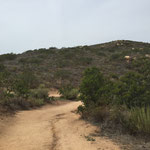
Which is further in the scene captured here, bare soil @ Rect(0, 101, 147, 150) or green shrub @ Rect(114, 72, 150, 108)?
green shrub @ Rect(114, 72, 150, 108)

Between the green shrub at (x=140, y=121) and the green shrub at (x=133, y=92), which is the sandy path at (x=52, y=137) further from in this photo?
the green shrub at (x=133, y=92)

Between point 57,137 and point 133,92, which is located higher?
point 133,92

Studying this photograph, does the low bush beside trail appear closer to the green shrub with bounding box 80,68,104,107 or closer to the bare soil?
the green shrub with bounding box 80,68,104,107

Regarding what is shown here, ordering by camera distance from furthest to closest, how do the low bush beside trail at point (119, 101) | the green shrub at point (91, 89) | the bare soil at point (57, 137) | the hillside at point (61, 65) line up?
the hillside at point (61, 65) → the green shrub at point (91, 89) → the low bush beside trail at point (119, 101) → the bare soil at point (57, 137)

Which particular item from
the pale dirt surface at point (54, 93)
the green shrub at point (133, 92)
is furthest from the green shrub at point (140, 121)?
the pale dirt surface at point (54, 93)

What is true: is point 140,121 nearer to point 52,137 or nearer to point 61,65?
point 52,137

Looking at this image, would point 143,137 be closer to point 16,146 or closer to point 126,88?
point 126,88

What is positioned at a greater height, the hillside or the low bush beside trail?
the hillside

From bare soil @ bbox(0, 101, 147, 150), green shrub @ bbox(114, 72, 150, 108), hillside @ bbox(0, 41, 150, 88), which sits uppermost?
hillside @ bbox(0, 41, 150, 88)

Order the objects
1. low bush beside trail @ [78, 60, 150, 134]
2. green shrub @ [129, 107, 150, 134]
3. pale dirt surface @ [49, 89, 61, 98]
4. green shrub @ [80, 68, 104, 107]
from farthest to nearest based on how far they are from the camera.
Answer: pale dirt surface @ [49, 89, 61, 98], green shrub @ [80, 68, 104, 107], low bush beside trail @ [78, 60, 150, 134], green shrub @ [129, 107, 150, 134]

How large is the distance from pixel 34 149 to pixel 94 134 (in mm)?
1917

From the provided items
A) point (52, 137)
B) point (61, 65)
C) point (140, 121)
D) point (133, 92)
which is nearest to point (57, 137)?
point (52, 137)

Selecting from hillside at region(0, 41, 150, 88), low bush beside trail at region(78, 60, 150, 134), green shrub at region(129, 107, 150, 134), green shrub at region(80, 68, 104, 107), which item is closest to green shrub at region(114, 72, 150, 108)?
low bush beside trail at region(78, 60, 150, 134)

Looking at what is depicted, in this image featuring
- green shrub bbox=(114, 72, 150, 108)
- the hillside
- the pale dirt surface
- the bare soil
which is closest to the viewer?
the bare soil
